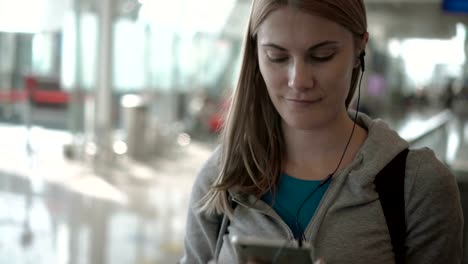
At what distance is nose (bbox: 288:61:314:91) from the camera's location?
1558 millimetres

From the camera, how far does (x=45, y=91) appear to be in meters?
13.4

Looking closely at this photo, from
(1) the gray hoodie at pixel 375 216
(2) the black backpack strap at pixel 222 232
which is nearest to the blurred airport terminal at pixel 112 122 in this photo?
(1) the gray hoodie at pixel 375 216

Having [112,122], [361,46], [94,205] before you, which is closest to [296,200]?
[361,46]

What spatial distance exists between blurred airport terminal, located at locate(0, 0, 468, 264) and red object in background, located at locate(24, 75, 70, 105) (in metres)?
0.03

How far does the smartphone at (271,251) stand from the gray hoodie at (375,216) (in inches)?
9.3

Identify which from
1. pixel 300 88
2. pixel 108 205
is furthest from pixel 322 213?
pixel 108 205

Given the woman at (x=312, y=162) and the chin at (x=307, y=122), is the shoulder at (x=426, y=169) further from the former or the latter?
the chin at (x=307, y=122)

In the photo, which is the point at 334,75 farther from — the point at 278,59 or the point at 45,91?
the point at 45,91

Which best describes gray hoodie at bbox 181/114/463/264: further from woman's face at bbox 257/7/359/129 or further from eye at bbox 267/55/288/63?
eye at bbox 267/55/288/63

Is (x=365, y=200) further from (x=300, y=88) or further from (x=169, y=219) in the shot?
(x=169, y=219)

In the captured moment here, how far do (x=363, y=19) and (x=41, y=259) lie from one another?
15.1 feet

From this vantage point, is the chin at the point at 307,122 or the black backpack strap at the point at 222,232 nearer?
the chin at the point at 307,122

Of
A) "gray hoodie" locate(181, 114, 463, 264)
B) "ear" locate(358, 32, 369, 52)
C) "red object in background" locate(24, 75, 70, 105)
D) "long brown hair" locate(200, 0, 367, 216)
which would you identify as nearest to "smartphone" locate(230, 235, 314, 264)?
"gray hoodie" locate(181, 114, 463, 264)

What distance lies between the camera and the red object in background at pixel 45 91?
41.4 feet
